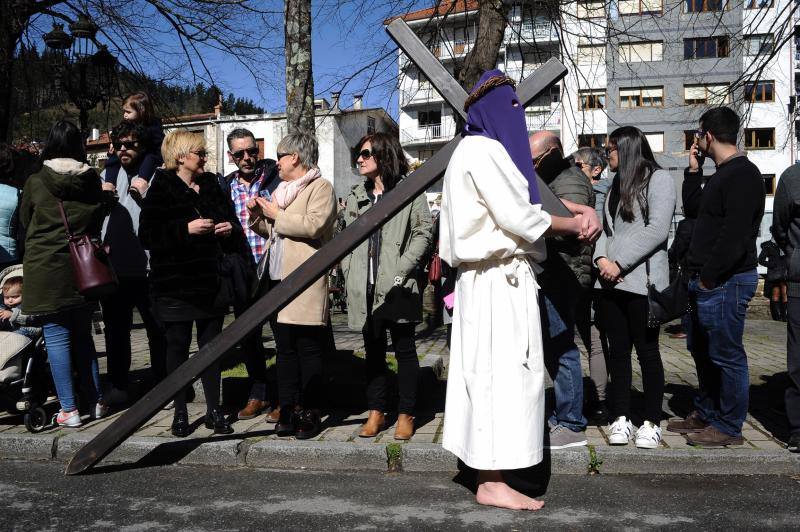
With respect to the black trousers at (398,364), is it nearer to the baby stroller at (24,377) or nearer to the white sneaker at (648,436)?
the white sneaker at (648,436)

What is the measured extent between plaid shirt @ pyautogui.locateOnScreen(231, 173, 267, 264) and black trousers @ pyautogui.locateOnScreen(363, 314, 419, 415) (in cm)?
140

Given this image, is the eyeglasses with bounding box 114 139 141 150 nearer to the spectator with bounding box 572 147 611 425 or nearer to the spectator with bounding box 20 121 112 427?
the spectator with bounding box 20 121 112 427

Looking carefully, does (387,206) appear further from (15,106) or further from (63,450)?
(15,106)

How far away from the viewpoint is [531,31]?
8.88 meters

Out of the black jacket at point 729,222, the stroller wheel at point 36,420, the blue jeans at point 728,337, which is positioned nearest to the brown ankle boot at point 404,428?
the blue jeans at point 728,337

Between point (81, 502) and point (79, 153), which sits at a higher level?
point (79, 153)

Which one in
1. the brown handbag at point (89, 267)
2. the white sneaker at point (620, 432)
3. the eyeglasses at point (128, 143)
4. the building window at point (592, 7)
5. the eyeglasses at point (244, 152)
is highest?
the building window at point (592, 7)

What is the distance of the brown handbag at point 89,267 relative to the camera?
507 centimetres

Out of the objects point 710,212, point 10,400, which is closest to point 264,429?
point 10,400

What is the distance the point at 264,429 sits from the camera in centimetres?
502

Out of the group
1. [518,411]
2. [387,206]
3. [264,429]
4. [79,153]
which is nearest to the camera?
[518,411]

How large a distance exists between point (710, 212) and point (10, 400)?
17.4ft

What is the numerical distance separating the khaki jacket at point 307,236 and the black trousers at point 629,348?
1.95m

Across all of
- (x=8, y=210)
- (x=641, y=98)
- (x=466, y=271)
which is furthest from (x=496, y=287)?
(x=641, y=98)
